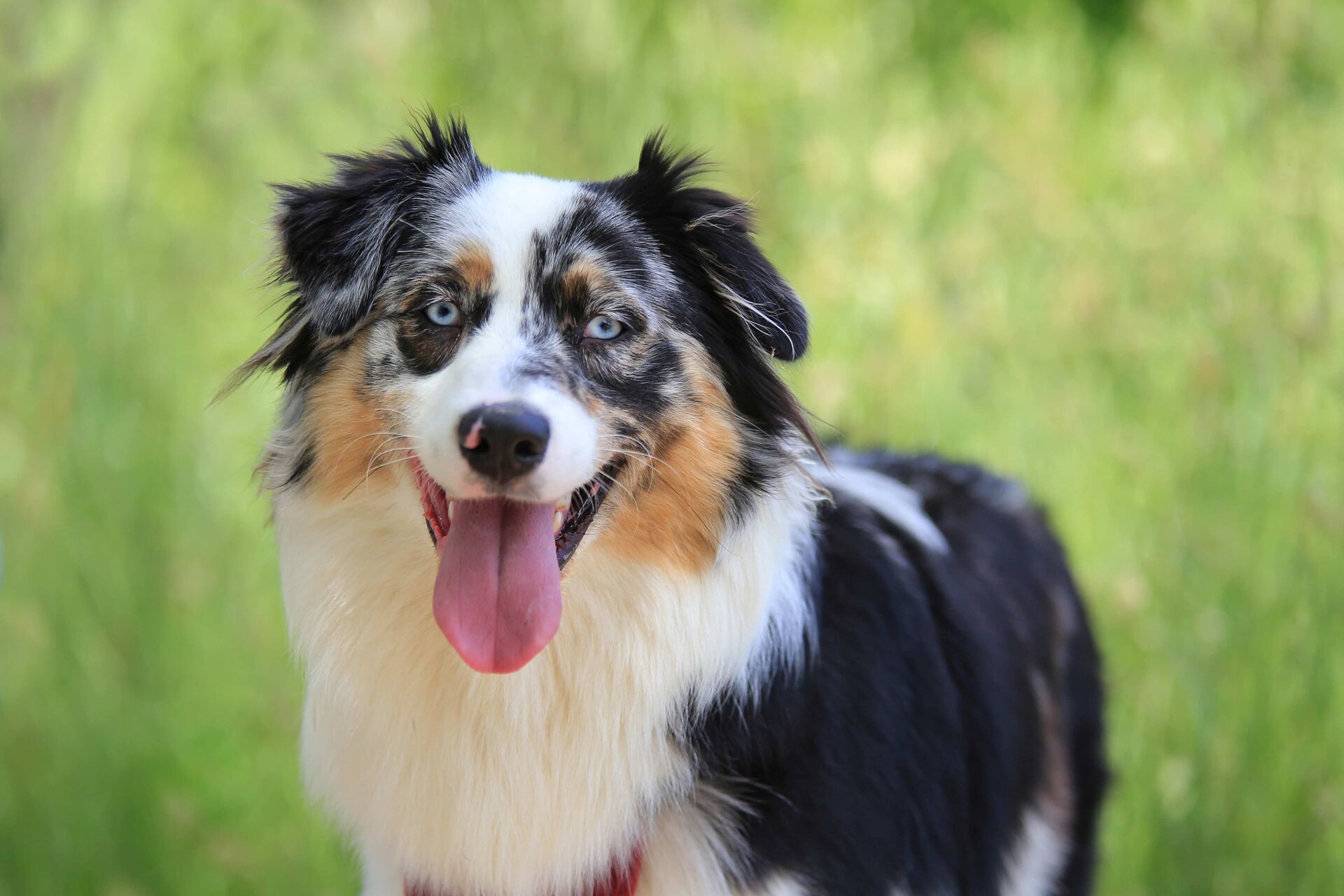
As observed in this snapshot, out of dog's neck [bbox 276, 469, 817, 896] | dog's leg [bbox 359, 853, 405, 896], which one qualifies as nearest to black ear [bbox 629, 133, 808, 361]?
dog's neck [bbox 276, 469, 817, 896]

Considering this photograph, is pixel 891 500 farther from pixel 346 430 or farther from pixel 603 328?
pixel 346 430

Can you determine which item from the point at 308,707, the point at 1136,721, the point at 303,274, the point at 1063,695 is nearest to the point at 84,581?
the point at 308,707

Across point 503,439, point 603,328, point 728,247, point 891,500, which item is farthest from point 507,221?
point 891,500

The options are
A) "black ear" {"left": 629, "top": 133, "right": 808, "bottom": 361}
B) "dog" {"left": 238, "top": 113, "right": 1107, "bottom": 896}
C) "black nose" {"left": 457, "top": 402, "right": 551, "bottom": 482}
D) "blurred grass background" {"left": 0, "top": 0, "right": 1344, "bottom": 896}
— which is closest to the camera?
"black nose" {"left": 457, "top": 402, "right": 551, "bottom": 482}

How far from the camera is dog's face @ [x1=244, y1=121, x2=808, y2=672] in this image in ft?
7.74

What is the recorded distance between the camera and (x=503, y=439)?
2143mm

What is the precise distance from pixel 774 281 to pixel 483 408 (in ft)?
2.49

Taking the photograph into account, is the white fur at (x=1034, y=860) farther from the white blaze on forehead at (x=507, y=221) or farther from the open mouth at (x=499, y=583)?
the white blaze on forehead at (x=507, y=221)

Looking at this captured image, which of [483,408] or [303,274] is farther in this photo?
[303,274]

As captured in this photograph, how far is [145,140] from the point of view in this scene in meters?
5.45

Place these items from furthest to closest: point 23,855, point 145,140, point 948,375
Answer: point 145,140 → point 948,375 → point 23,855

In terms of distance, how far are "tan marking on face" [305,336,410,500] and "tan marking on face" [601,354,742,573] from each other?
480mm

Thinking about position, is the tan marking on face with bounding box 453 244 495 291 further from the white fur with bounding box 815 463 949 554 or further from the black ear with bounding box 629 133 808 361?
the white fur with bounding box 815 463 949 554

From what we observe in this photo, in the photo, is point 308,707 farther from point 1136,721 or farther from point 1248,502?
point 1248,502
